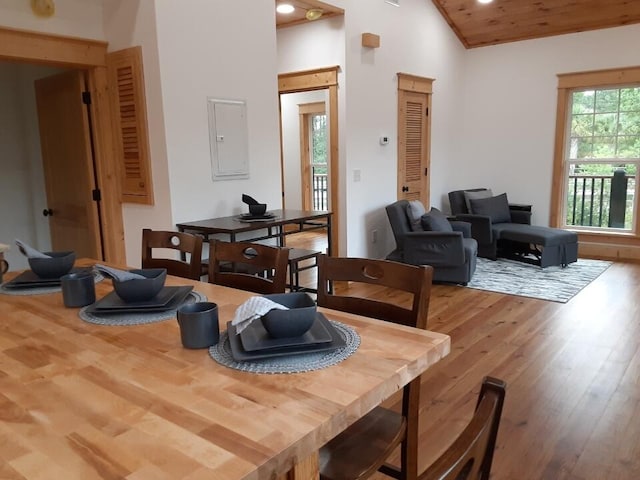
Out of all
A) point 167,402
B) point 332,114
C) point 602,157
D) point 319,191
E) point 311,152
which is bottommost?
point 319,191

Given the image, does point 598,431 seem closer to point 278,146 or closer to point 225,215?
point 225,215

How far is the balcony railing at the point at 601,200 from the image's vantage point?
20.3 feet

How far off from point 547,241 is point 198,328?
5.14 m

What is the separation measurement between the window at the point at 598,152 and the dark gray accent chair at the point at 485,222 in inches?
21.2

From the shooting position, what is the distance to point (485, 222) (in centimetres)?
591

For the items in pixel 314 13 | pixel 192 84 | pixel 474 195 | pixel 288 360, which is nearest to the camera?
pixel 288 360

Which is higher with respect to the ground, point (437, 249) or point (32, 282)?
point (32, 282)

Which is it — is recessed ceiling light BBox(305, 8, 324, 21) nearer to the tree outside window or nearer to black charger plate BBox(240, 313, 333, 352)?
the tree outside window

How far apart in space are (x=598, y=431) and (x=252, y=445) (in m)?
2.22

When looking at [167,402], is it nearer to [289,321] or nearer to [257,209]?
[289,321]

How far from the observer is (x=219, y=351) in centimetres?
119

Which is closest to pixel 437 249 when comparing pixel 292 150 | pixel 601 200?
pixel 601 200

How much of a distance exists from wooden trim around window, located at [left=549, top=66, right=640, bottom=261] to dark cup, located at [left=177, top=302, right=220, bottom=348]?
639cm

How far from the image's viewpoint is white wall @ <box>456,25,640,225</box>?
6.15 metres
